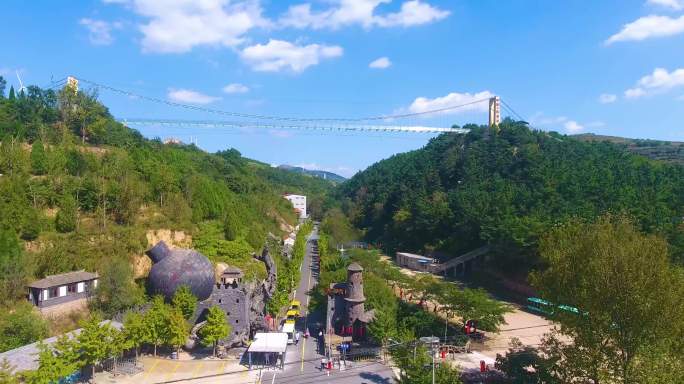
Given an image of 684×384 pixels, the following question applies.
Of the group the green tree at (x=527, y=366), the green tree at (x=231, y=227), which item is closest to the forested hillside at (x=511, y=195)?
the green tree at (x=527, y=366)

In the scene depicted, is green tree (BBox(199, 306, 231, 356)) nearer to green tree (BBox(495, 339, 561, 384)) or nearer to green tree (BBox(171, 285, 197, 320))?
green tree (BBox(171, 285, 197, 320))

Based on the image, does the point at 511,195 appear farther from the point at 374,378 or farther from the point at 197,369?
the point at 197,369

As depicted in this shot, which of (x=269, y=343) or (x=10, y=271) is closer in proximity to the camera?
(x=269, y=343)

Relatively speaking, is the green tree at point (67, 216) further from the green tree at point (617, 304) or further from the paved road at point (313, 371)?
the green tree at point (617, 304)

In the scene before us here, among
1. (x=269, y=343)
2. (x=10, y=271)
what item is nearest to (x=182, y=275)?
(x=269, y=343)

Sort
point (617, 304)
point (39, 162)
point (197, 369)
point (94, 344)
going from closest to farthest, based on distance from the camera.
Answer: point (617, 304), point (94, 344), point (197, 369), point (39, 162)

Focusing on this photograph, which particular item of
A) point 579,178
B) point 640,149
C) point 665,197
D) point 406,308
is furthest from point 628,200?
point 640,149

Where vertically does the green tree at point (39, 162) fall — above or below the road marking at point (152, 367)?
above
